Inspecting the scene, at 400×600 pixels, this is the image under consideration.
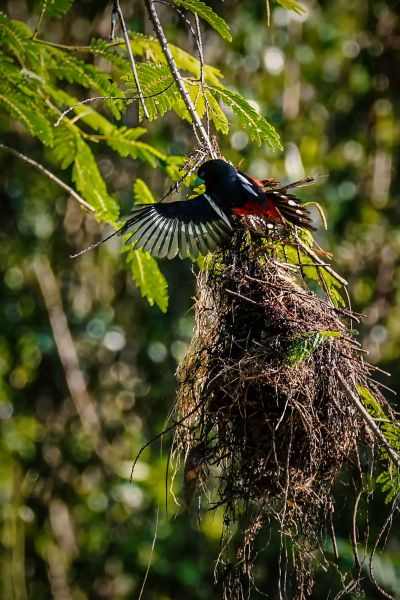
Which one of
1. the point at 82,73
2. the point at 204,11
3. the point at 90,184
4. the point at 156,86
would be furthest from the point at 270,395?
the point at 82,73

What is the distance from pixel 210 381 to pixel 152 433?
3867 mm

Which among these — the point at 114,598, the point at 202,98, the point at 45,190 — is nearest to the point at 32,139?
the point at 45,190

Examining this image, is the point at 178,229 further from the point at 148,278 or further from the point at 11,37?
the point at 11,37

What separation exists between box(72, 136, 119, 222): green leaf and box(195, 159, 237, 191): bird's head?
0.52 meters

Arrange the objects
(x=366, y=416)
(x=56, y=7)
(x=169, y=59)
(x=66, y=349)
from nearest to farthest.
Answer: (x=169, y=59)
(x=366, y=416)
(x=56, y=7)
(x=66, y=349)

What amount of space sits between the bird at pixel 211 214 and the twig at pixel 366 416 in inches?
18.3

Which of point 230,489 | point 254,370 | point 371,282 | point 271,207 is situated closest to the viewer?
point 254,370

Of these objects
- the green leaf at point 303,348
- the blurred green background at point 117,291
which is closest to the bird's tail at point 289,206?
the green leaf at point 303,348

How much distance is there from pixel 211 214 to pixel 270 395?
584 millimetres

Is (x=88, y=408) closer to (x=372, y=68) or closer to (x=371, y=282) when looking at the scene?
(x=371, y=282)

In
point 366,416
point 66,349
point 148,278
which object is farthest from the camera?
point 66,349

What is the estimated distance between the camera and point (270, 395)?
232cm

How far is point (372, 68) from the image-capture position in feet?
21.0

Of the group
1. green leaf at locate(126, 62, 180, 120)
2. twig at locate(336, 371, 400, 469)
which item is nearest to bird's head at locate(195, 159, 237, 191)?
green leaf at locate(126, 62, 180, 120)
